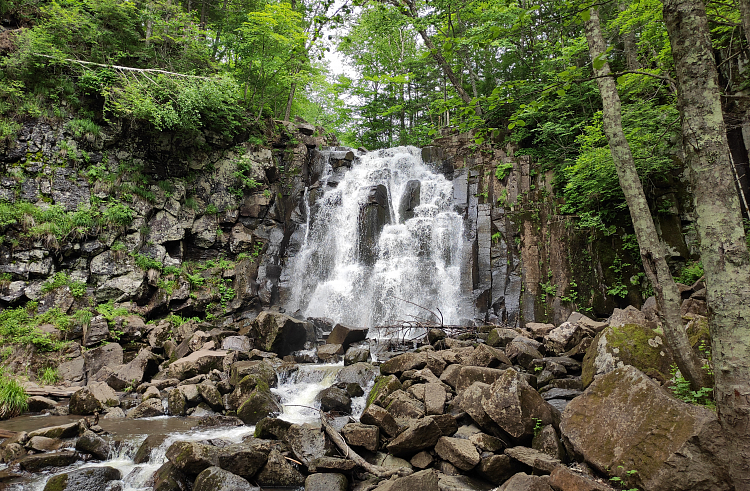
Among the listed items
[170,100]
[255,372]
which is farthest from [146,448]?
[170,100]

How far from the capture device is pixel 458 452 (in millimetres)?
4570

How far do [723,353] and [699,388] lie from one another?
2.17 meters

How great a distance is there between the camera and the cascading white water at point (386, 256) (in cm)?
1385

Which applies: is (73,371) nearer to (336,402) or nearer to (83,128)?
(336,402)

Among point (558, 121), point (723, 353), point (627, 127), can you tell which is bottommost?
point (723, 353)

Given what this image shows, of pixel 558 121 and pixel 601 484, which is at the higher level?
pixel 558 121

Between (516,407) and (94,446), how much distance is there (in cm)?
598

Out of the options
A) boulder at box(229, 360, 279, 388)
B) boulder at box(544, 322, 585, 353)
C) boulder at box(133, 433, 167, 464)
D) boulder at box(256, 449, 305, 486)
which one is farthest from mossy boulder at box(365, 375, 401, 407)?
boulder at box(544, 322, 585, 353)

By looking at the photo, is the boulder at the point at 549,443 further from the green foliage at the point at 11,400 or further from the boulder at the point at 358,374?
the green foliage at the point at 11,400

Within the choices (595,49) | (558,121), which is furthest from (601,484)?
(558,121)

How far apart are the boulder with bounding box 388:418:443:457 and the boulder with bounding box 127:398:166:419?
16.9 feet

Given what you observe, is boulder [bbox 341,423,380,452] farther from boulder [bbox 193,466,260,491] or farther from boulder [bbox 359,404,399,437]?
boulder [bbox 193,466,260,491]

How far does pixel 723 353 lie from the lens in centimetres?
252

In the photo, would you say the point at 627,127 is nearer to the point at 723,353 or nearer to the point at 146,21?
the point at 723,353
